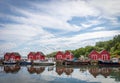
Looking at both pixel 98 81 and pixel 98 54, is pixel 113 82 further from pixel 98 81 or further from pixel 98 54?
pixel 98 54

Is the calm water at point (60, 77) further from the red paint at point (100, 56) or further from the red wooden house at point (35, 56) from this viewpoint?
the red wooden house at point (35, 56)

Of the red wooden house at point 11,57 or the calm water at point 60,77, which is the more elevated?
the red wooden house at point 11,57

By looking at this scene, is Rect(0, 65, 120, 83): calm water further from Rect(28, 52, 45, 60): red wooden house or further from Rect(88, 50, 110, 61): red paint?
Rect(28, 52, 45, 60): red wooden house

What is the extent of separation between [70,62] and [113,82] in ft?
146

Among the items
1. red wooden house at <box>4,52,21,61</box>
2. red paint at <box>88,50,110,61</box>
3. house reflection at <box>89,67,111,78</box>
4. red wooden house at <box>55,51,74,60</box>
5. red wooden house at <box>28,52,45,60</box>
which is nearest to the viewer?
house reflection at <box>89,67,111,78</box>

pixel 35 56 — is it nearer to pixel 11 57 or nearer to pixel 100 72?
pixel 11 57

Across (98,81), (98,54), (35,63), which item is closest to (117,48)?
(98,54)

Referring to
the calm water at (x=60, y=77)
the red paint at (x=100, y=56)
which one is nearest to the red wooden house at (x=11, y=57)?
the red paint at (x=100, y=56)

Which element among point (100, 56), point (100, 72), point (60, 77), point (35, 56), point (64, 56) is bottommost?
point (60, 77)

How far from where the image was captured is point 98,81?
35.1 meters

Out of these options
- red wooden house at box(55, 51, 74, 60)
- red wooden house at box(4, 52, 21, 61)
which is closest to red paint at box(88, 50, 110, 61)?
red wooden house at box(55, 51, 74, 60)

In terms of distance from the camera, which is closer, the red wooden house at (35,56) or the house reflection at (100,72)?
the house reflection at (100,72)

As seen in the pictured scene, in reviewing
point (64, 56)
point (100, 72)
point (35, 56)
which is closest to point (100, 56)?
point (64, 56)

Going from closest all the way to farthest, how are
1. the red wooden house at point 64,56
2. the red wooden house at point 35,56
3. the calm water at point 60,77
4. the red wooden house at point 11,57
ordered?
the calm water at point 60,77 → the red wooden house at point 64,56 → the red wooden house at point 35,56 → the red wooden house at point 11,57
